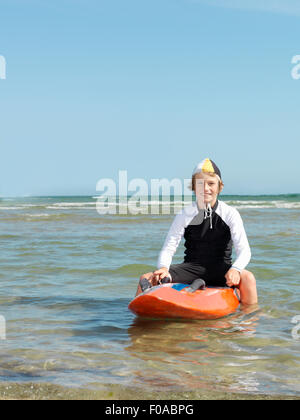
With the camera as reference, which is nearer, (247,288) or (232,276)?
(232,276)

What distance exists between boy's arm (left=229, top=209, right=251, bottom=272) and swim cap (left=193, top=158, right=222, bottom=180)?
1.47 ft

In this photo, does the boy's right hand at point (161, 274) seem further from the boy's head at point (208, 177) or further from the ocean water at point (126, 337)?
the boy's head at point (208, 177)

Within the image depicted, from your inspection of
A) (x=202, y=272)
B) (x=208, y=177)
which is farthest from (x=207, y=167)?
(x=202, y=272)

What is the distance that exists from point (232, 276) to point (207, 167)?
1.02 meters

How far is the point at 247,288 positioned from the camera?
16.0 feet

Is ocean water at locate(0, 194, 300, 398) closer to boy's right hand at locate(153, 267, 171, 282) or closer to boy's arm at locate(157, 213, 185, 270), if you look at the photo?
boy's right hand at locate(153, 267, 171, 282)

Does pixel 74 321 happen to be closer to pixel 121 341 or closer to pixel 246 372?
pixel 121 341

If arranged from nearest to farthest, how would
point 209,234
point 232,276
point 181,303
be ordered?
1. point 181,303
2. point 232,276
3. point 209,234

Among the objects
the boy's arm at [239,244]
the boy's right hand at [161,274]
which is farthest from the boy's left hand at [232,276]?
the boy's right hand at [161,274]

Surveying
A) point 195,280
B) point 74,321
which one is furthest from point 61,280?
point 195,280

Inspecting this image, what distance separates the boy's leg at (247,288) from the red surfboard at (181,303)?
21cm

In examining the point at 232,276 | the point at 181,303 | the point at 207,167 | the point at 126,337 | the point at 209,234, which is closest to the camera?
the point at 126,337

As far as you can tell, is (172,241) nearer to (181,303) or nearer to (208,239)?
(208,239)
